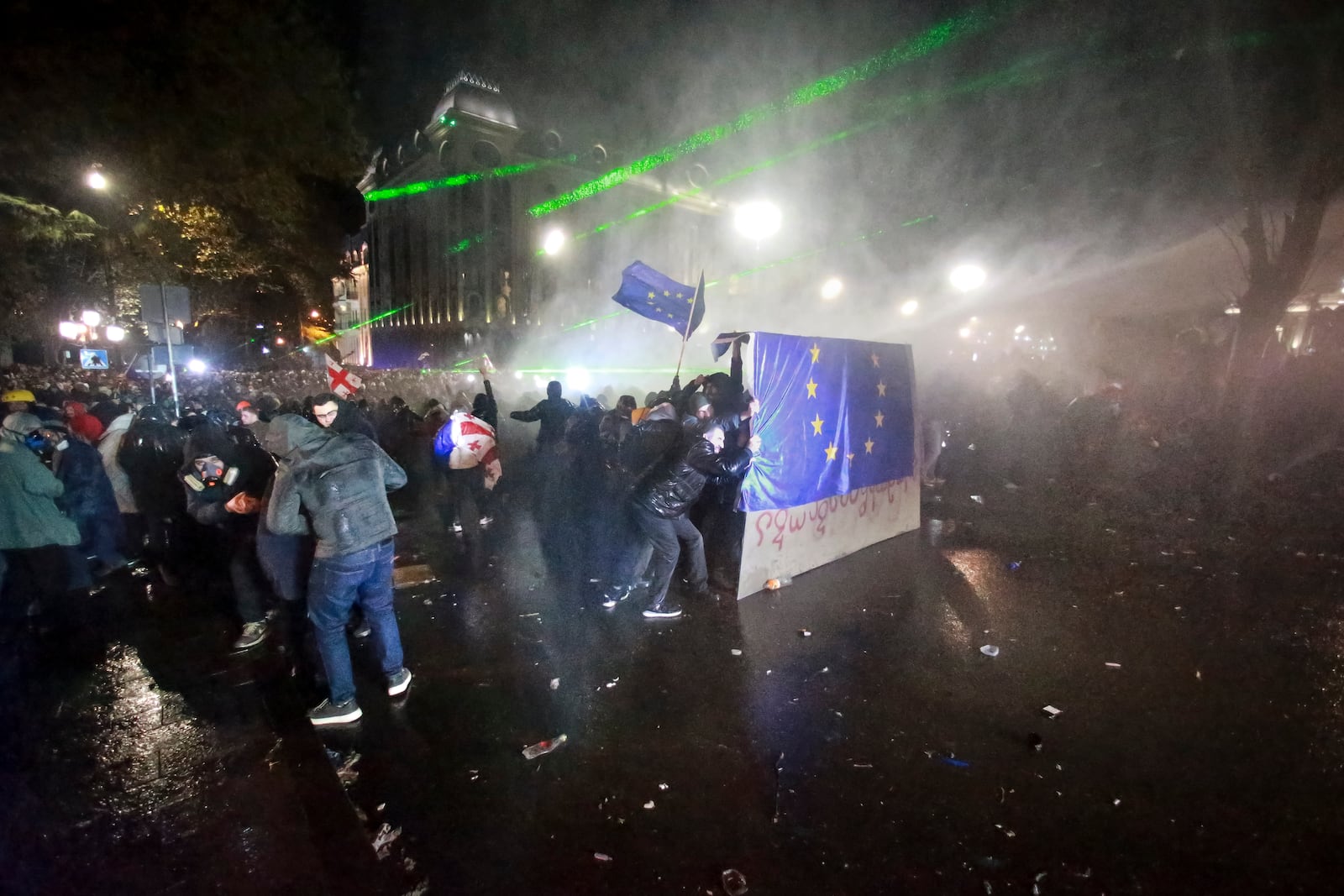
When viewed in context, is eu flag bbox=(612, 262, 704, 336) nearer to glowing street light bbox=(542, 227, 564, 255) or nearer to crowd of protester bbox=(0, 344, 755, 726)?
crowd of protester bbox=(0, 344, 755, 726)

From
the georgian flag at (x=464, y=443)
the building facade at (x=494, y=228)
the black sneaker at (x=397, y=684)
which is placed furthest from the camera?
the building facade at (x=494, y=228)

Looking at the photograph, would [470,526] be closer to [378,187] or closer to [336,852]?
[336,852]

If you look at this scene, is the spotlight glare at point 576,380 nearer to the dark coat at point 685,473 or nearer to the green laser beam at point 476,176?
the green laser beam at point 476,176

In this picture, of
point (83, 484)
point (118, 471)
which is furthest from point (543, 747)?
point (118, 471)

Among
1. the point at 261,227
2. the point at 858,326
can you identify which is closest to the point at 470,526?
the point at 261,227

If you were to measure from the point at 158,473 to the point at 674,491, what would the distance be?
5063 mm

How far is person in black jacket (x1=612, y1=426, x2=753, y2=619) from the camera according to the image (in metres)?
4.70

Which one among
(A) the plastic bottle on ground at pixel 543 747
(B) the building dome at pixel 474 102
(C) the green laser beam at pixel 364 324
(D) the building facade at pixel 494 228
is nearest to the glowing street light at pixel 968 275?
(A) the plastic bottle on ground at pixel 543 747

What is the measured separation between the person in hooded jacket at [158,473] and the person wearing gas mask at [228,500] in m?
1.44

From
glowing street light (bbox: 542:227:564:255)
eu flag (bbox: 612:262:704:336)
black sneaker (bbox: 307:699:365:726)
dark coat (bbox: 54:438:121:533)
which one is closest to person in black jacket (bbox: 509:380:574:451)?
eu flag (bbox: 612:262:704:336)

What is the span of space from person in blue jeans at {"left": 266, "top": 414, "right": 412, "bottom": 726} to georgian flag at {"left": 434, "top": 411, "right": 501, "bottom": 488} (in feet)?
11.0

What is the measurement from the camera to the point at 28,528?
4.72 meters

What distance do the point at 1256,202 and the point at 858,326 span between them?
46.2ft

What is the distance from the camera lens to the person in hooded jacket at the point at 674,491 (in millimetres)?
4699
